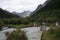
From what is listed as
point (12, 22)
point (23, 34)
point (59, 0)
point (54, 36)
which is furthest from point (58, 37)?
point (59, 0)

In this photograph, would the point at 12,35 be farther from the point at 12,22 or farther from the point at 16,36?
the point at 12,22

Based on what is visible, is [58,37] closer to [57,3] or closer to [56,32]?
[56,32]

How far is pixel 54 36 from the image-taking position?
72.1ft

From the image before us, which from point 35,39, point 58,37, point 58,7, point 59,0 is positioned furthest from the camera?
point 59,0

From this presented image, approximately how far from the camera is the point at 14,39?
23.5 metres

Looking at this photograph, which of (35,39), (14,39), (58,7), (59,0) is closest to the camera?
(14,39)

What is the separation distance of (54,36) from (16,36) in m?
4.21

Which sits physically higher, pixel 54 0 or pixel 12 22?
pixel 54 0

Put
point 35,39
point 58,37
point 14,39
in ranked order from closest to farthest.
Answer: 1. point 58,37
2. point 14,39
3. point 35,39

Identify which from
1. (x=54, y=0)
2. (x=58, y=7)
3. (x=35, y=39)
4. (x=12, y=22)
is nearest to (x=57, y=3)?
(x=58, y=7)

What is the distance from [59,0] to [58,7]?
10563mm

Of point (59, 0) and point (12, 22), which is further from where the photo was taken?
point (59, 0)

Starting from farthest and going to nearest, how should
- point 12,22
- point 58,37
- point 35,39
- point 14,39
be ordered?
point 12,22
point 35,39
point 14,39
point 58,37

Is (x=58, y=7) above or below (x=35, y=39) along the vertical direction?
above
